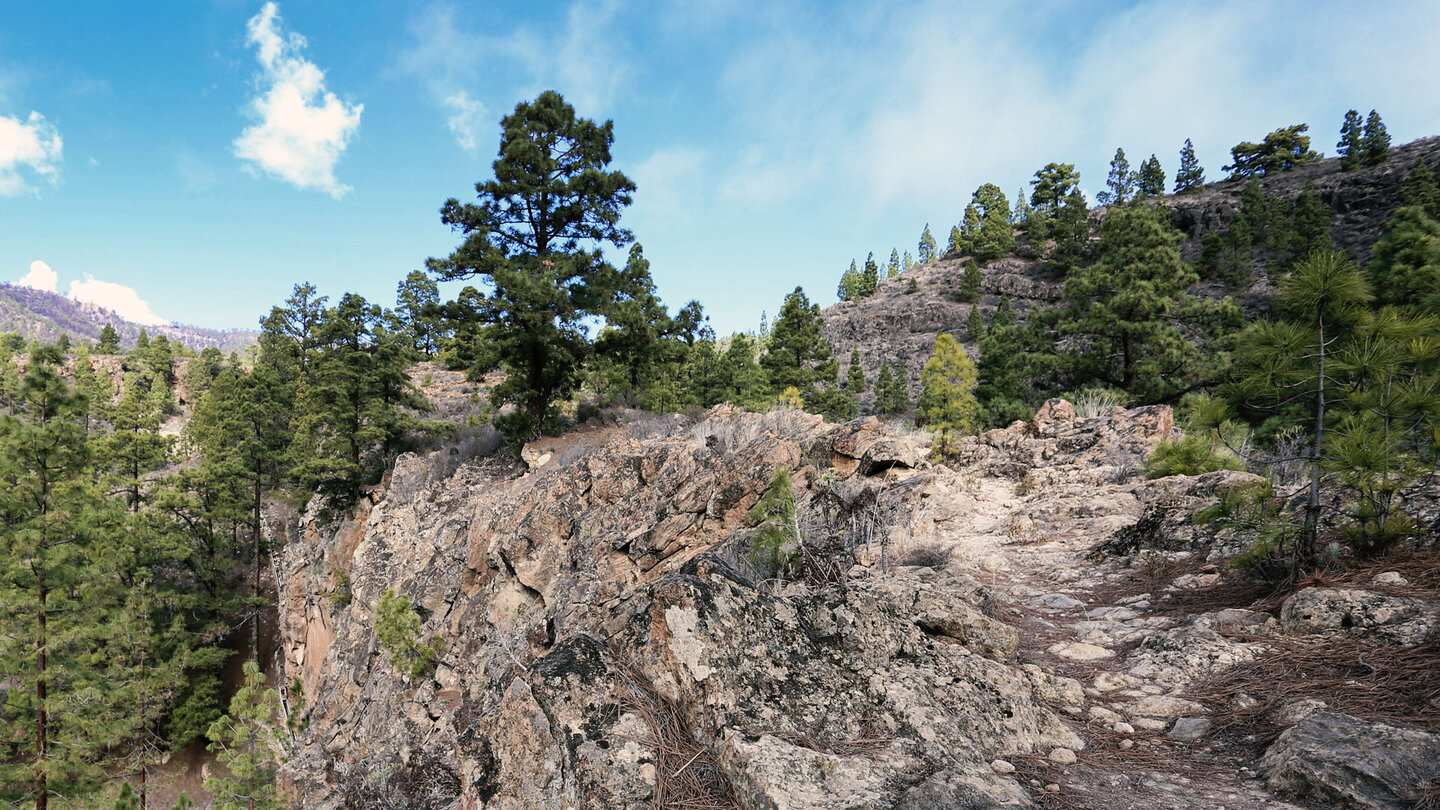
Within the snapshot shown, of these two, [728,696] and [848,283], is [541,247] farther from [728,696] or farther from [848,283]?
[848,283]

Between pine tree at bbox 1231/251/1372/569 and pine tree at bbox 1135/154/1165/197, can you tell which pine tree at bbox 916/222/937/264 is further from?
pine tree at bbox 1231/251/1372/569

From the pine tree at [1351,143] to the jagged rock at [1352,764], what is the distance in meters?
72.7

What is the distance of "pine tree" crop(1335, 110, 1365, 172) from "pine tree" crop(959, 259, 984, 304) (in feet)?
102

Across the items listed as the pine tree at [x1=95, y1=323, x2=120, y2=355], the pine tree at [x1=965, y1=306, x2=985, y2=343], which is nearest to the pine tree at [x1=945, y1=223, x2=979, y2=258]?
the pine tree at [x1=965, y1=306, x2=985, y2=343]

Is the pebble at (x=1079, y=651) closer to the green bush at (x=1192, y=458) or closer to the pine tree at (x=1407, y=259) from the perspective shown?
the green bush at (x=1192, y=458)

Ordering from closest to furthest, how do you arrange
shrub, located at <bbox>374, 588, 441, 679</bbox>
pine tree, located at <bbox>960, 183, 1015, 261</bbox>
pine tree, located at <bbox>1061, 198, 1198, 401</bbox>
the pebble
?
the pebble, shrub, located at <bbox>374, 588, 441, 679</bbox>, pine tree, located at <bbox>1061, 198, 1198, 401</bbox>, pine tree, located at <bbox>960, 183, 1015, 261</bbox>

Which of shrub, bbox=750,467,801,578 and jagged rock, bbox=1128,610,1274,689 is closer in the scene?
jagged rock, bbox=1128,610,1274,689

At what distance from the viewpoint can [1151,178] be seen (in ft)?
190

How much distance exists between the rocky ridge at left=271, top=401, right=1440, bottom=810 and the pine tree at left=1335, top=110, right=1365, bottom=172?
65128mm

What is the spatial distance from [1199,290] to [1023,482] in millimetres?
43978

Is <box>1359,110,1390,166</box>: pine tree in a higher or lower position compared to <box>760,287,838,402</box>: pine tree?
higher

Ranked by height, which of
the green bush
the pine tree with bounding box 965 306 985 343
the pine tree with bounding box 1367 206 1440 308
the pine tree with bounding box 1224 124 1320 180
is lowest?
the green bush

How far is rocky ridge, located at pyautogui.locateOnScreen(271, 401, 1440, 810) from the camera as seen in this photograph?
2.48 meters

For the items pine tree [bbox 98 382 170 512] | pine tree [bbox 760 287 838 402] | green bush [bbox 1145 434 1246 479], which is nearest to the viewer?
green bush [bbox 1145 434 1246 479]
